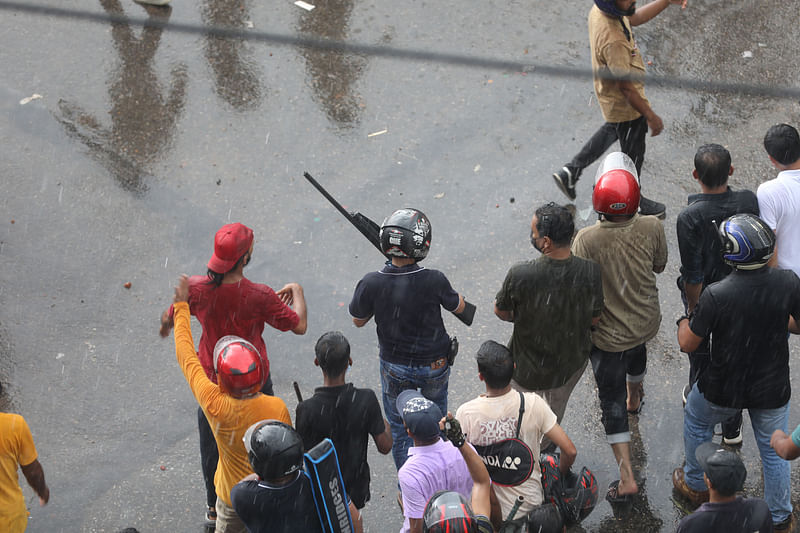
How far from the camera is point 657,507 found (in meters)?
4.82

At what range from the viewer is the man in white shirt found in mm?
4793

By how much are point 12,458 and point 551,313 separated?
264 cm

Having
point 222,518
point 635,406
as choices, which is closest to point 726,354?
point 635,406

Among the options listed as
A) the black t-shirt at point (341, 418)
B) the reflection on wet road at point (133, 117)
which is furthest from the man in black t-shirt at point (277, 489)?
the reflection on wet road at point (133, 117)

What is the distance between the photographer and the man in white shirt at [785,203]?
479 cm

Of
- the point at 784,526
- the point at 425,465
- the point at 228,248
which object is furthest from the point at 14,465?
the point at 784,526

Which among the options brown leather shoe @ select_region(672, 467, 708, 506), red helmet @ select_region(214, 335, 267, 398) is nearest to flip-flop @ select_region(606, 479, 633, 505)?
brown leather shoe @ select_region(672, 467, 708, 506)

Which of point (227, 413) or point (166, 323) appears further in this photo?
point (166, 323)

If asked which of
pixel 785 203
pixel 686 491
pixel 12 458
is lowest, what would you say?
pixel 12 458

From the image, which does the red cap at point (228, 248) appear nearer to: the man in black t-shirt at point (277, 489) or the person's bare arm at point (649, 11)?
the man in black t-shirt at point (277, 489)

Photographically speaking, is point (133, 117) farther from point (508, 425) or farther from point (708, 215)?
point (508, 425)

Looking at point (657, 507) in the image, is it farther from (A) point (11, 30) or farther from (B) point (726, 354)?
(A) point (11, 30)

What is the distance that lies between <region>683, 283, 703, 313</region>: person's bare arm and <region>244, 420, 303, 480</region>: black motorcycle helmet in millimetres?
2649

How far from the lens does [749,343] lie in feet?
13.5
